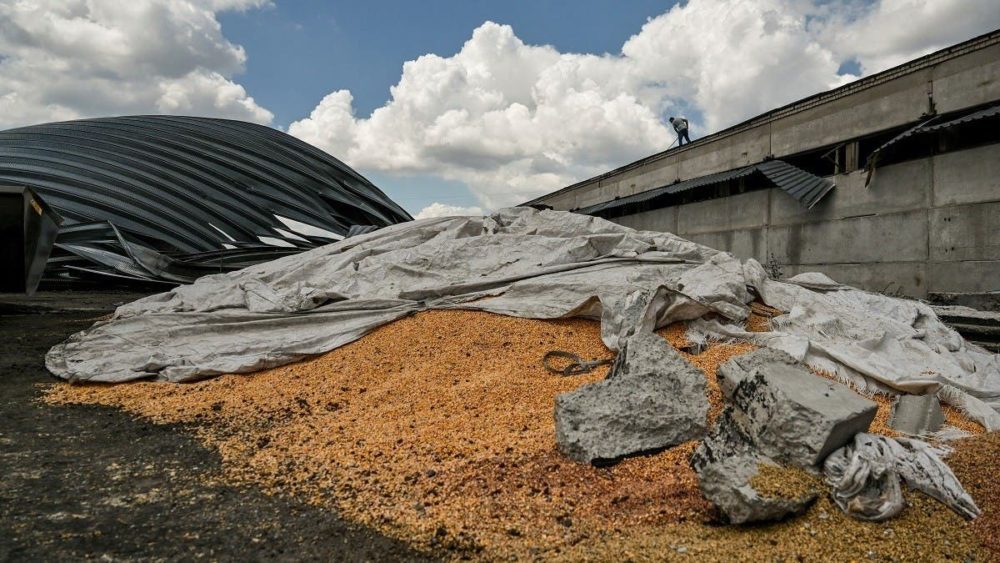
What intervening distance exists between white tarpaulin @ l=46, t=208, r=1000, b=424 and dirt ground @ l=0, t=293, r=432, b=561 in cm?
137

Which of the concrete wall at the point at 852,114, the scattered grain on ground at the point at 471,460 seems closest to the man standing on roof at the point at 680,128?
the concrete wall at the point at 852,114

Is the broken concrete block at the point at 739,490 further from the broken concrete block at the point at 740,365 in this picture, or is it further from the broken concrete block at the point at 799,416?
the broken concrete block at the point at 740,365

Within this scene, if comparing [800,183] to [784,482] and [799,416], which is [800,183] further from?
[784,482]

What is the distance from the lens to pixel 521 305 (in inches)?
203

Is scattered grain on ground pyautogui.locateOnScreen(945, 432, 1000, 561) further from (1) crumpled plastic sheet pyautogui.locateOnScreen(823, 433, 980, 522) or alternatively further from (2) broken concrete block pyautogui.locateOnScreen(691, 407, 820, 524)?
(2) broken concrete block pyautogui.locateOnScreen(691, 407, 820, 524)

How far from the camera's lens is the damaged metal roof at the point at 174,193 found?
1037 centimetres

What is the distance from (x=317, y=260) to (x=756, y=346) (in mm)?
5553

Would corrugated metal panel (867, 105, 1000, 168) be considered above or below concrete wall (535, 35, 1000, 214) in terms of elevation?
below

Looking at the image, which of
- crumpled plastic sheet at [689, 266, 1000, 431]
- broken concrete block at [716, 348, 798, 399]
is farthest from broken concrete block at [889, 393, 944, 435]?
broken concrete block at [716, 348, 798, 399]

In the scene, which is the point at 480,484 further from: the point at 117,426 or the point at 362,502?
the point at 117,426

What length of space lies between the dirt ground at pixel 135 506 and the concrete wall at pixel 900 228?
28.6ft

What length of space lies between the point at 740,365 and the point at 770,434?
2.66ft

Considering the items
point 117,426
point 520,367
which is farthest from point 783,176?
point 117,426

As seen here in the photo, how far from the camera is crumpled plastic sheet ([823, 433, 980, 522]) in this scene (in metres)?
2.00
